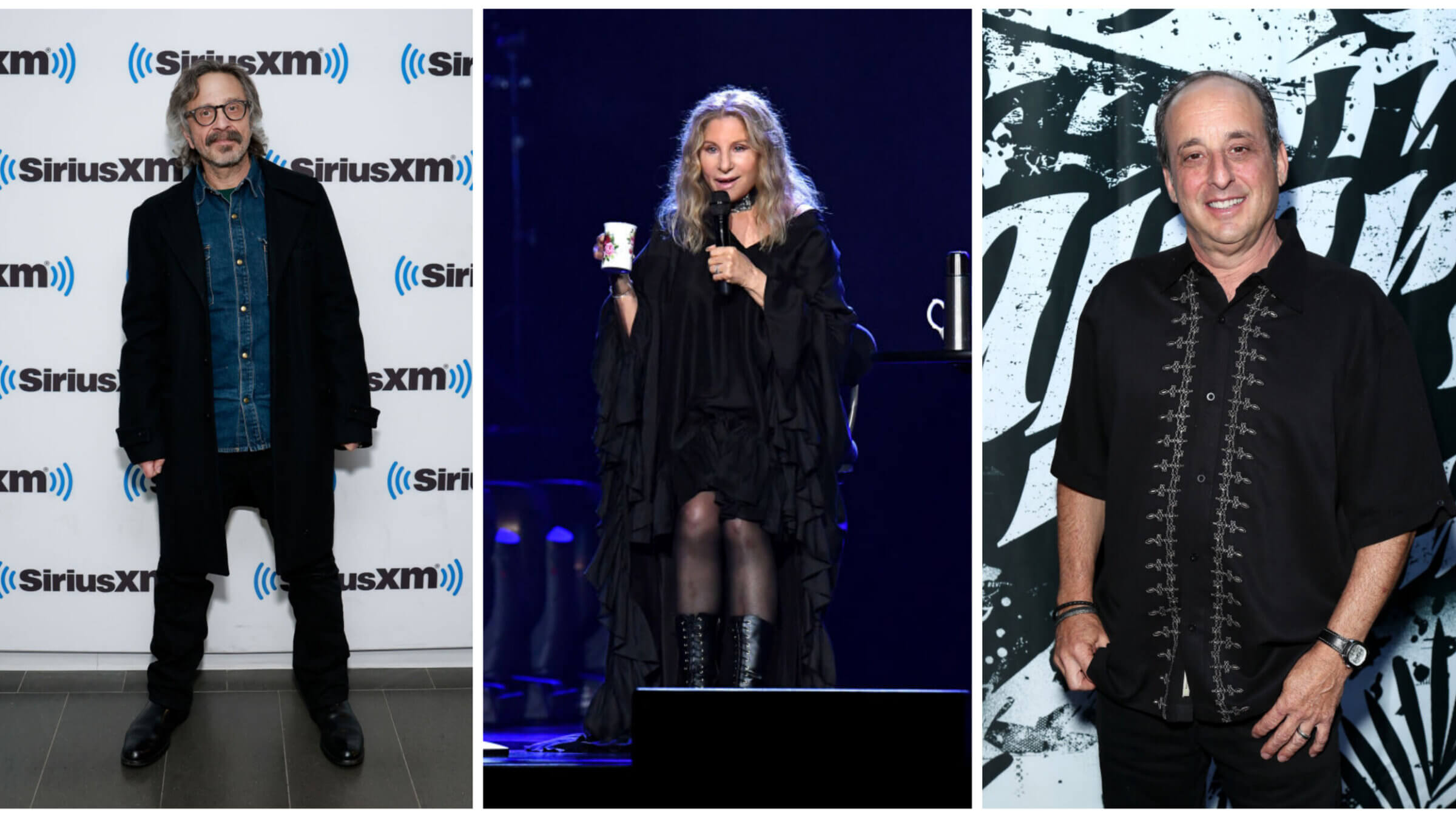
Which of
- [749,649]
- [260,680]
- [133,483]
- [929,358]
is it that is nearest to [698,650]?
[749,649]

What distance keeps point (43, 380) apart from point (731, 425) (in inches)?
104

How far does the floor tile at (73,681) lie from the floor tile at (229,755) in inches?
15.1

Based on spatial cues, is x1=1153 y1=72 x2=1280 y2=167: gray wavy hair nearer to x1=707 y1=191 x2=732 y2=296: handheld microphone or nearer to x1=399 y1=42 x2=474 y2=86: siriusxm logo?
x1=707 y1=191 x2=732 y2=296: handheld microphone

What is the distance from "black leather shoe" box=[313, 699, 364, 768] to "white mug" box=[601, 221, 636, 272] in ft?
5.27

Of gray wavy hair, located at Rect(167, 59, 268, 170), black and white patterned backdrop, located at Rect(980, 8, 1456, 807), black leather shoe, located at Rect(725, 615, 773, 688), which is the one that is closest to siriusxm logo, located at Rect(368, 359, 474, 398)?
gray wavy hair, located at Rect(167, 59, 268, 170)

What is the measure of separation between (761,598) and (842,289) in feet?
2.72

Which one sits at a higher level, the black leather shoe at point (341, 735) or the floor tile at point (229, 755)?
the black leather shoe at point (341, 735)

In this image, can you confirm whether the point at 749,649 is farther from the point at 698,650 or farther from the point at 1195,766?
the point at 1195,766

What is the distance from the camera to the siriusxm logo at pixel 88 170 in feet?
14.5

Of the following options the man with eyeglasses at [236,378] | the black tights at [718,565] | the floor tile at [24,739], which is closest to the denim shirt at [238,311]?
the man with eyeglasses at [236,378]

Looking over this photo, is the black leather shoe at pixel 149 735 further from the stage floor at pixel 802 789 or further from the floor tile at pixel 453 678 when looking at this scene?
the stage floor at pixel 802 789

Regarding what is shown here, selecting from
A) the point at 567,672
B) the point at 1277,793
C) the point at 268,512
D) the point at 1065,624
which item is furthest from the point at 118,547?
the point at 1277,793

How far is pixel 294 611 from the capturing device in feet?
12.8

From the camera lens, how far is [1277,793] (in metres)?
2.53
